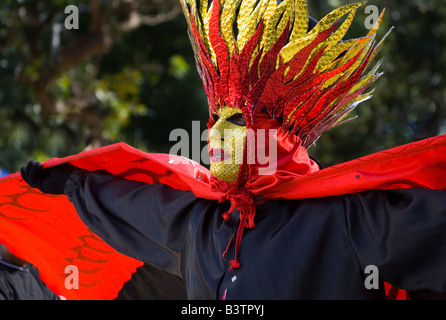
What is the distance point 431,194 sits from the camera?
179 centimetres

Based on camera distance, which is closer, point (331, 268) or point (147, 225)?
point (331, 268)

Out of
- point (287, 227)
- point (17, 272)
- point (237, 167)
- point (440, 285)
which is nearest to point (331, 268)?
point (287, 227)

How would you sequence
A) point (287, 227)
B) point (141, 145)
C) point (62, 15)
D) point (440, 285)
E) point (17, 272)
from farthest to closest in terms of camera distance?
point (141, 145) → point (62, 15) → point (17, 272) → point (287, 227) → point (440, 285)

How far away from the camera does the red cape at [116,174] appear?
1881mm

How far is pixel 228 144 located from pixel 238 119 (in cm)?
11

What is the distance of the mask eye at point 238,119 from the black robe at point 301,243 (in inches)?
11.9

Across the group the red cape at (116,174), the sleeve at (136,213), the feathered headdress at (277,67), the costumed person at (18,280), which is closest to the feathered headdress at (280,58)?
the feathered headdress at (277,67)

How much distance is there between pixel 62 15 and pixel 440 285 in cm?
889

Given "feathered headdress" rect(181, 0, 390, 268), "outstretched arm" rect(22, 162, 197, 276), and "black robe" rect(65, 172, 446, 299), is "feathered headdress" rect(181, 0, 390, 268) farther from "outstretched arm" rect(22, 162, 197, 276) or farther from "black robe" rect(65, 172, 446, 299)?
"outstretched arm" rect(22, 162, 197, 276)

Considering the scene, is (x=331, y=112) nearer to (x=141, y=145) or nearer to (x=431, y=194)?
(x=431, y=194)

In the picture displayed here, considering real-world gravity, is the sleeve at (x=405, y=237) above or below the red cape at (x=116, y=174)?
below

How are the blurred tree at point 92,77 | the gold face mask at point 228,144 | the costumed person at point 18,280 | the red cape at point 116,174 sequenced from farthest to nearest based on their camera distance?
the blurred tree at point 92,77, the costumed person at point 18,280, the gold face mask at point 228,144, the red cape at point 116,174

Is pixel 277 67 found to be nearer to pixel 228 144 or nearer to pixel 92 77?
pixel 228 144

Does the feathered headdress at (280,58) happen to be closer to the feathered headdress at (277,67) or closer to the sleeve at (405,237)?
the feathered headdress at (277,67)
